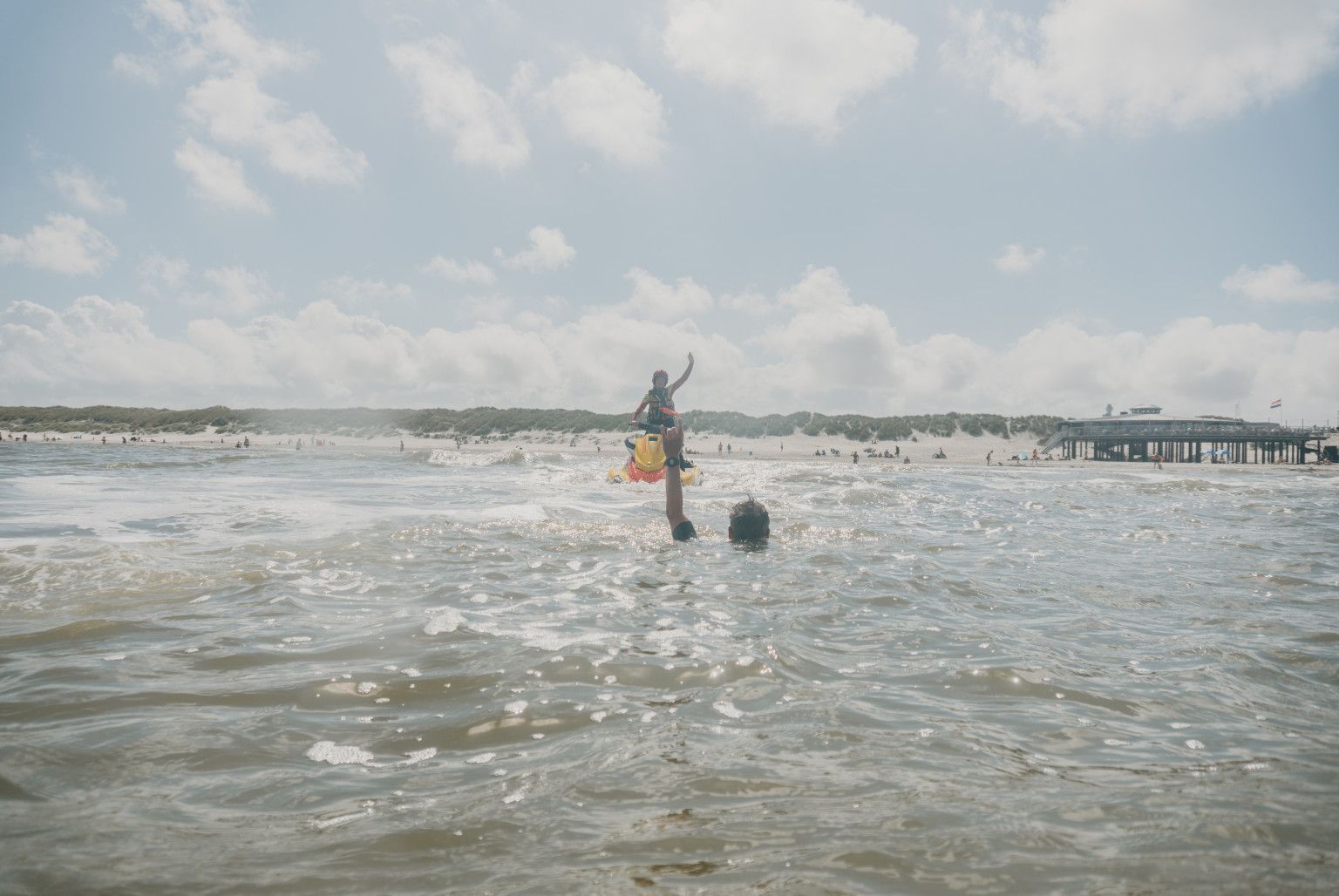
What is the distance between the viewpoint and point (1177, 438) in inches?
2665

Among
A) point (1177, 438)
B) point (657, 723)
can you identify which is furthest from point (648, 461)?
point (1177, 438)

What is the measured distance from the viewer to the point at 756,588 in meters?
8.12

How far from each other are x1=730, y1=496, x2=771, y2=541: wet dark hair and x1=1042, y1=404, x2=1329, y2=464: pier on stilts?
229ft

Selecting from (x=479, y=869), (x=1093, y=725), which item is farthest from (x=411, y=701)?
(x=1093, y=725)

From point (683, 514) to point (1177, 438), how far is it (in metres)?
74.7

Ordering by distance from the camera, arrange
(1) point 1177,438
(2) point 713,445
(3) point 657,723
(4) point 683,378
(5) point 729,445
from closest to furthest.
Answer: (3) point 657,723, (4) point 683,378, (1) point 1177,438, (5) point 729,445, (2) point 713,445

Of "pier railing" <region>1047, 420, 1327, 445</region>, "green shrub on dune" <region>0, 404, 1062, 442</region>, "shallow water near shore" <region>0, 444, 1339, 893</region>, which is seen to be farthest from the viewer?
"green shrub on dune" <region>0, 404, 1062, 442</region>

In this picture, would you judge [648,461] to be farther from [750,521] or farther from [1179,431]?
[1179,431]

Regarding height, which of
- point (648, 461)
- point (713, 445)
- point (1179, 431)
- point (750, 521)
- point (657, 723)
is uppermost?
point (1179, 431)

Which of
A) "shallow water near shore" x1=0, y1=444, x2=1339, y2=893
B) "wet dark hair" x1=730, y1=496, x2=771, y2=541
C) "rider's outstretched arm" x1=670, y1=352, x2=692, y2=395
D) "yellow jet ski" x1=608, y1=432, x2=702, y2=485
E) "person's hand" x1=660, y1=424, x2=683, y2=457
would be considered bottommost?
"shallow water near shore" x1=0, y1=444, x2=1339, y2=893

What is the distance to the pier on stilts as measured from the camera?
66375 millimetres

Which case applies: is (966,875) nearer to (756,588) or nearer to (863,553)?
(756,588)

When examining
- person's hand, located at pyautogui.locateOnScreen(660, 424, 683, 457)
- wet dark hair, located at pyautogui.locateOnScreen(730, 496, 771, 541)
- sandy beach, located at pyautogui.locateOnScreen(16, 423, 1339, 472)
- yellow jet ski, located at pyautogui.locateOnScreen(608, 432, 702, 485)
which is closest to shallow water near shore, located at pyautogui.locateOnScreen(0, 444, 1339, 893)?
wet dark hair, located at pyautogui.locateOnScreen(730, 496, 771, 541)

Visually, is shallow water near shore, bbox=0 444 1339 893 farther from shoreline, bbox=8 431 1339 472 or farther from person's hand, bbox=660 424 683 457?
shoreline, bbox=8 431 1339 472
